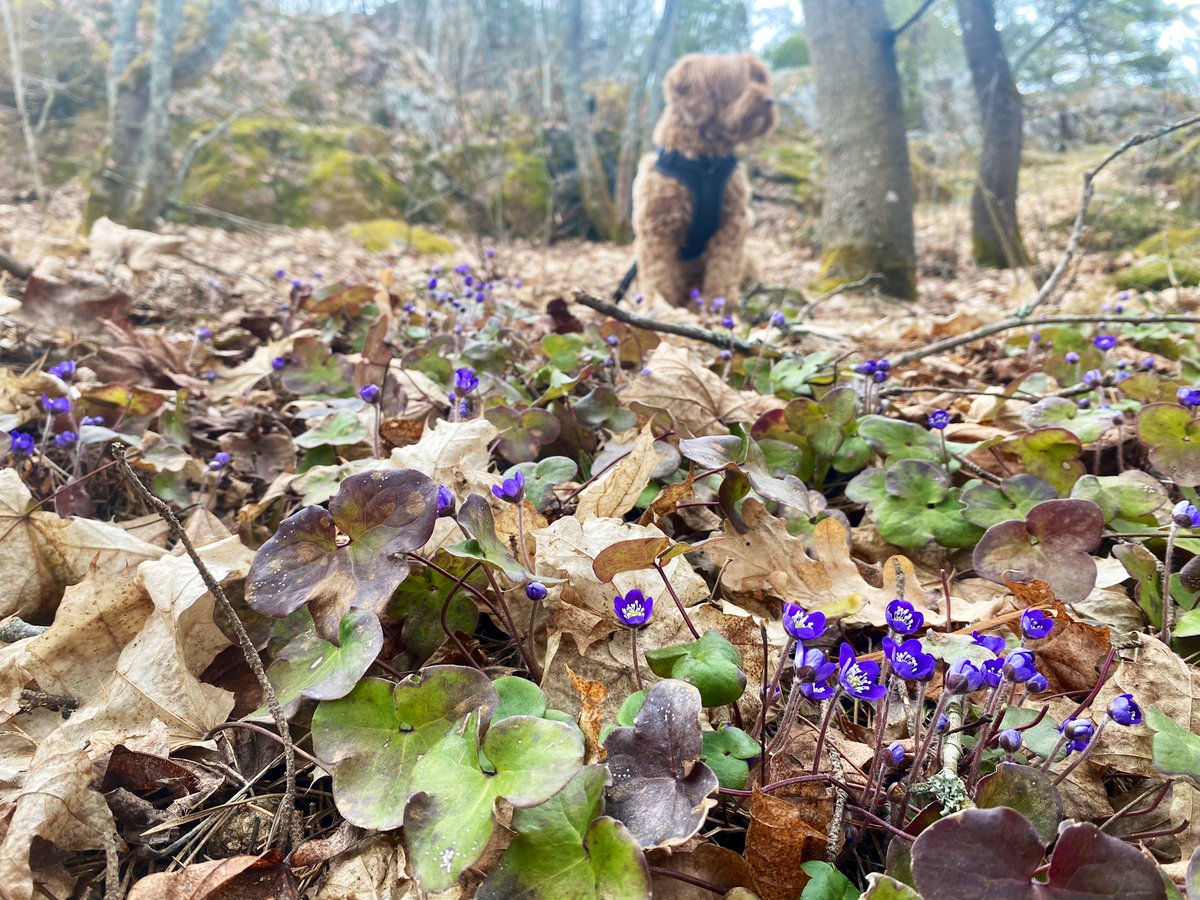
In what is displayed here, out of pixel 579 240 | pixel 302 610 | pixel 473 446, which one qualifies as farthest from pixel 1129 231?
pixel 302 610

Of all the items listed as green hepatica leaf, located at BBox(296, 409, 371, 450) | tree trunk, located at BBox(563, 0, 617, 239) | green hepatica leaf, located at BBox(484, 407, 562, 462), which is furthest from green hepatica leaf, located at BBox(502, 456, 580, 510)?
tree trunk, located at BBox(563, 0, 617, 239)

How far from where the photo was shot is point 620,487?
1.46m

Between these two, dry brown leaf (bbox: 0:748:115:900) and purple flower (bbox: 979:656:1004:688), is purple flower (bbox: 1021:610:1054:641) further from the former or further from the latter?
dry brown leaf (bbox: 0:748:115:900)

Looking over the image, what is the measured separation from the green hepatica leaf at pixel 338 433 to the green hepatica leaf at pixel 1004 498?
1.40 m

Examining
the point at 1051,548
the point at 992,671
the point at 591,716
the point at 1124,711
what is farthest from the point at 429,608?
the point at 1051,548

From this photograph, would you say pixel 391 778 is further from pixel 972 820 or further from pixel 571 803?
pixel 972 820

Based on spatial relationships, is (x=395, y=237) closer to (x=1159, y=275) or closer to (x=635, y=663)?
(x=1159, y=275)

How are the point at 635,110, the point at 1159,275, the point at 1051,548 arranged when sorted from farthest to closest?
the point at 635,110, the point at 1159,275, the point at 1051,548

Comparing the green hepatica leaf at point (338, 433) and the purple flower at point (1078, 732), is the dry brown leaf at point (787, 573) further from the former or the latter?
the green hepatica leaf at point (338, 433)

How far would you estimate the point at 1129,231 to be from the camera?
8.14 meters

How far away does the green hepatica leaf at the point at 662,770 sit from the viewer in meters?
0.81

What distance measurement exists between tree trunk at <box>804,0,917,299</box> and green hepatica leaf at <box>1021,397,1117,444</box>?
5179 millimetres

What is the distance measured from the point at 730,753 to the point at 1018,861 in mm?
336

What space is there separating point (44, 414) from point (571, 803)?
A: 2009 mm
